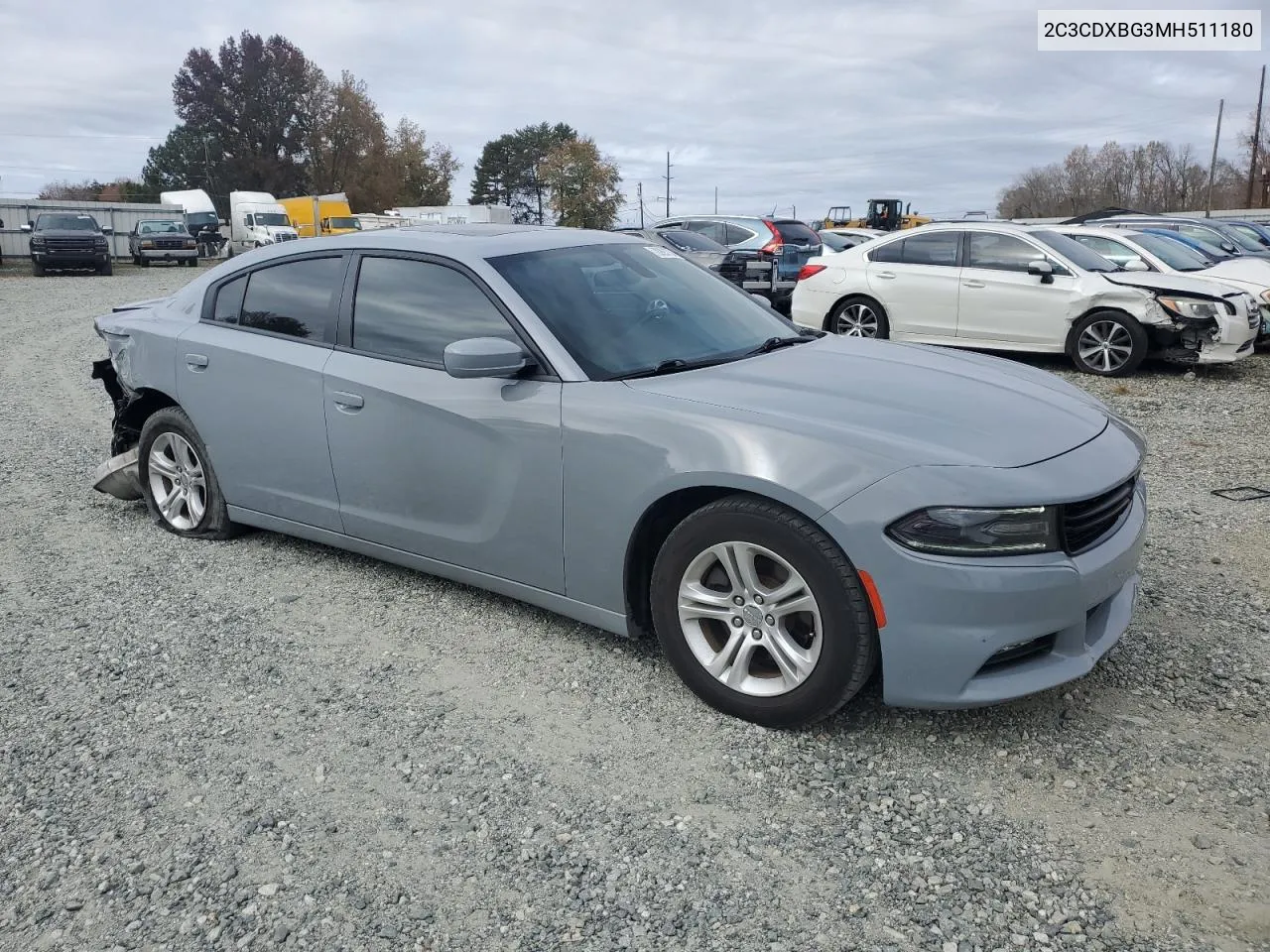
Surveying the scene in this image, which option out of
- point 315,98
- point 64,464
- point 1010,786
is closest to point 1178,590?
point 1010,786

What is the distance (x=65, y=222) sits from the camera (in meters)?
28.6

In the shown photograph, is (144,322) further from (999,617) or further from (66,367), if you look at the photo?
(66,367)

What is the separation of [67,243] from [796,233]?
21.2m

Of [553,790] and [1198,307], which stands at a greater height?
[1198,307]

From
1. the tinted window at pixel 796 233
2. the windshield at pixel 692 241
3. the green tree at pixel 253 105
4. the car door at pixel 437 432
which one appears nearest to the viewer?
the car door at pixel 437 432

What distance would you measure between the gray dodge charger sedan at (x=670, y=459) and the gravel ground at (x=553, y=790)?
0.29m

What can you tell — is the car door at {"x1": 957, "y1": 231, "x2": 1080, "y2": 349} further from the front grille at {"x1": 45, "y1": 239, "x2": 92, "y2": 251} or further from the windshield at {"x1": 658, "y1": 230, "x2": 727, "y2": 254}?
the front grille at {"x1": 45, "y1": 239, "x2": 92, "y2": 251}

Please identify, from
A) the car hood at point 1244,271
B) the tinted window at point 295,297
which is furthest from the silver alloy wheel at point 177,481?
the car hood at point 1244,271

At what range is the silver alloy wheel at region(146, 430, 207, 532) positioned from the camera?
512 cm

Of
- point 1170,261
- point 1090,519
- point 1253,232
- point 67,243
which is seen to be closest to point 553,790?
point 1090,519

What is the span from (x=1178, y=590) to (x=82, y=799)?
4237 mm

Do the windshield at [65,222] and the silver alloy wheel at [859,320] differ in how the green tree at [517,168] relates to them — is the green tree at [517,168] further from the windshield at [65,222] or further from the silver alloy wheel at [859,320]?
the silver alloy wheel at [859,320]

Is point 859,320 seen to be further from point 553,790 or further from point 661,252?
point 553,790

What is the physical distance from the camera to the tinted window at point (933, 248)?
11.0m
